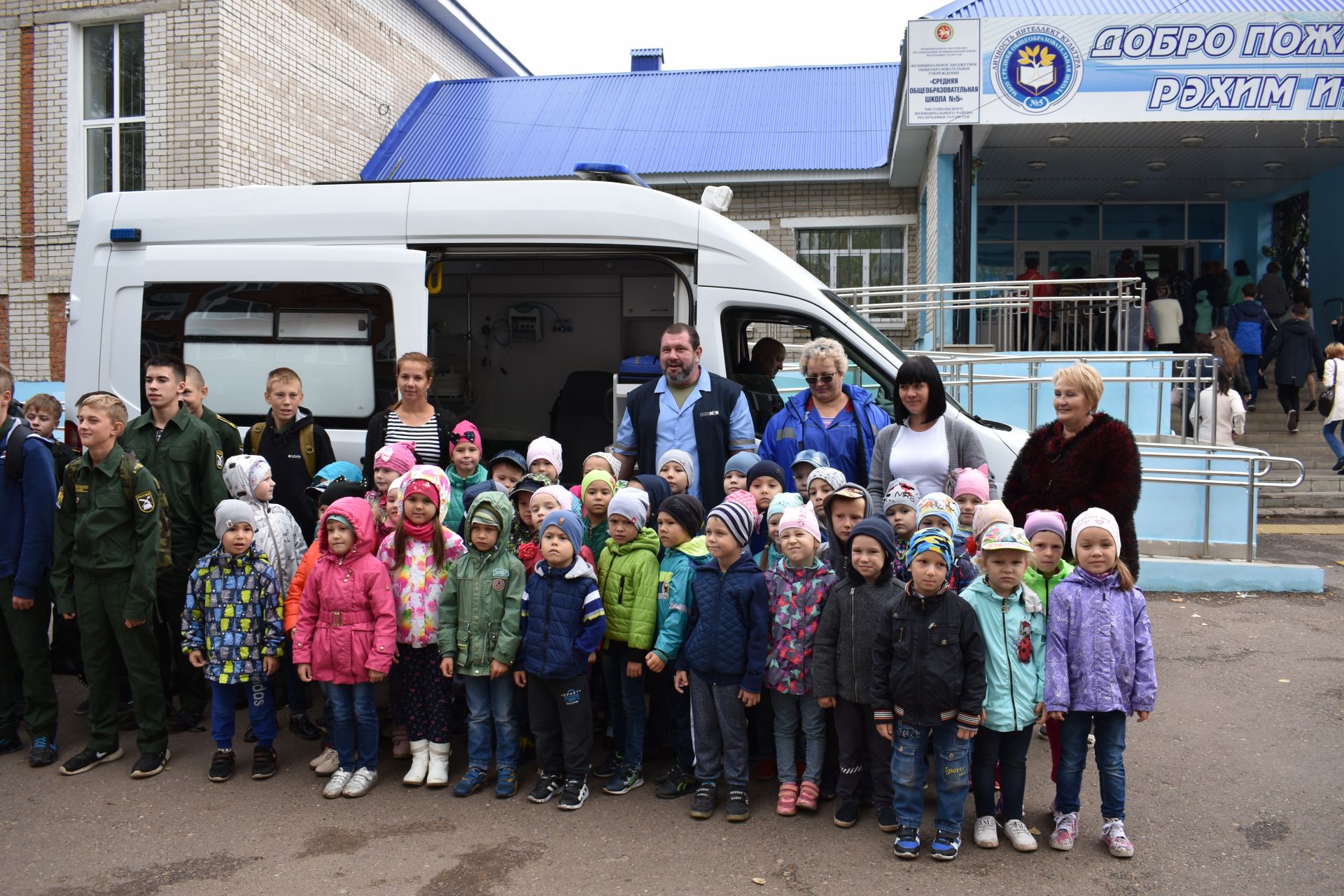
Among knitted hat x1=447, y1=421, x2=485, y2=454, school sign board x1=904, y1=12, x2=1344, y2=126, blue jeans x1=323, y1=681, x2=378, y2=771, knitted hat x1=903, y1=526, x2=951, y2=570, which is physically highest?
school sign board x1=904, y1=12, x2=1344, y2=126

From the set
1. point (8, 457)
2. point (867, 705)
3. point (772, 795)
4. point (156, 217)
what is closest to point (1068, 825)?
point (867, 705)

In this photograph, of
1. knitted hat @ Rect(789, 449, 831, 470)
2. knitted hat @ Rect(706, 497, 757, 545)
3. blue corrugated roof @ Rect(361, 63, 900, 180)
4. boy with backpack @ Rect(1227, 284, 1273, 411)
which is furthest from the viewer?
blue corrugated roof @ Rect(361, 63, 900, 180)

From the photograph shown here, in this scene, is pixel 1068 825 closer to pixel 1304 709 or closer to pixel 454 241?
pixel 1304 709

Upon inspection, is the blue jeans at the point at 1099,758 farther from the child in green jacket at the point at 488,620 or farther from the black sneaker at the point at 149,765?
the black sneaker at the point at 149,765

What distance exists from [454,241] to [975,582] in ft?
11.8

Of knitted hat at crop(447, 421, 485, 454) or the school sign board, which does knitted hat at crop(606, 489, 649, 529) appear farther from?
the school sign board

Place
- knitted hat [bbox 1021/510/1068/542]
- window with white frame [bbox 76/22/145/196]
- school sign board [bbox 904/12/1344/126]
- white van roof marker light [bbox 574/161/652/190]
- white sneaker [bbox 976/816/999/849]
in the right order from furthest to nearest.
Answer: window with white frame [bbox 76/22/145/196], school sign board [bbox 904/12/1344/126], white van roof marker light [bbox 574/161/652/190], knitted hat [bbox 1021/510/1068/542], white sneaker [bbox 976/816/999/849]

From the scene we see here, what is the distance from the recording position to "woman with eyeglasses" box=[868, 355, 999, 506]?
491 cm

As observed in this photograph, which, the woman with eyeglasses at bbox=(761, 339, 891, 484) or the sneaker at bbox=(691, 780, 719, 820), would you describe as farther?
the woman with eyeglasses at bbox=(761, 339, 891, 484)

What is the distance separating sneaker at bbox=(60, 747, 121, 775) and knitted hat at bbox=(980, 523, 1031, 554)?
4260 millimetres

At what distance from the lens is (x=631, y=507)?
456 cm

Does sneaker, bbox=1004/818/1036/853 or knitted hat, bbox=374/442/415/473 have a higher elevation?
knitted hat, bbox=374/442/415/473

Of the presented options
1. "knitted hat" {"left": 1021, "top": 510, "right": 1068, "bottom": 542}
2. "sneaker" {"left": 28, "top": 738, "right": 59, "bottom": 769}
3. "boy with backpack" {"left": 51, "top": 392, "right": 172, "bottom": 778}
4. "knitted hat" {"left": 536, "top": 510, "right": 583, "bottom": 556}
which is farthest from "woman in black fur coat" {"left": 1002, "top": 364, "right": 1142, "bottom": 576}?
"sneaker" {"left": 28, "top": 738, "right": 59, "bottom": 769}

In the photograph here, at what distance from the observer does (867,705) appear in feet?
13.8
